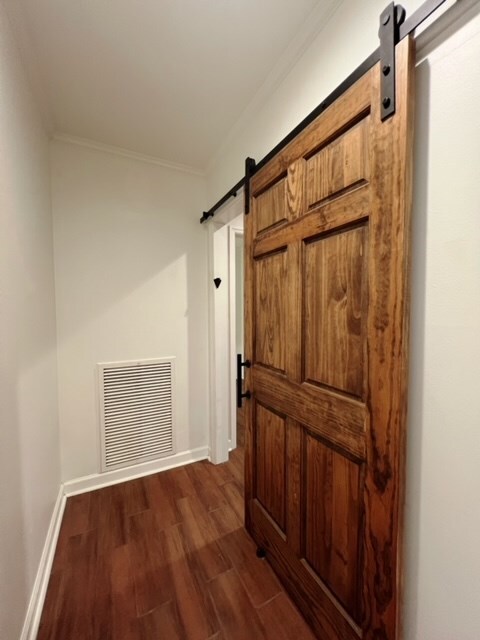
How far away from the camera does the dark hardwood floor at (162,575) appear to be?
1.12m

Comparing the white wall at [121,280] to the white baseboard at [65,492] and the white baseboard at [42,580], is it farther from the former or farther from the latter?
the white baseboard at [42,580]

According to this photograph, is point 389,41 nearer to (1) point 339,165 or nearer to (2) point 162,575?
(1) point 339,165

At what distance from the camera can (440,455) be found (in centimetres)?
73

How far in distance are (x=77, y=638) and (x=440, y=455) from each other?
5.25 ft

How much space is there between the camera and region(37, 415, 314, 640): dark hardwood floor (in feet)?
3.67

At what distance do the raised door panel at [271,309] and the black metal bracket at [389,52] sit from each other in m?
0.60

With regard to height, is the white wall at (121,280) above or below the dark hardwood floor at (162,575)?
above

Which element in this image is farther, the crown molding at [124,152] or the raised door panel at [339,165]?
the crown molding at [124,152]

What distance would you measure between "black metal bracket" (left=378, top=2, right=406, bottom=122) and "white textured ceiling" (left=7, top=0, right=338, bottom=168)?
16.9 inches

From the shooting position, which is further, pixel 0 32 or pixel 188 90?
pixel 188 90

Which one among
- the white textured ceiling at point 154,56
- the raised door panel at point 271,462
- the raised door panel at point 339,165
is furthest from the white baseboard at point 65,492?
the white textured ceiling at point 154,56

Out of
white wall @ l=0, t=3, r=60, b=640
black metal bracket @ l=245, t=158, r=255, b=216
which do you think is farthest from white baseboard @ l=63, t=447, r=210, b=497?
black metal bracket @ l=245, t=158, r=255, b=216

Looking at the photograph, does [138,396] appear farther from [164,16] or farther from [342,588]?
[164,16]

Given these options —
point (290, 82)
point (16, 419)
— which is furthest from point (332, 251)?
point (16, 419)
